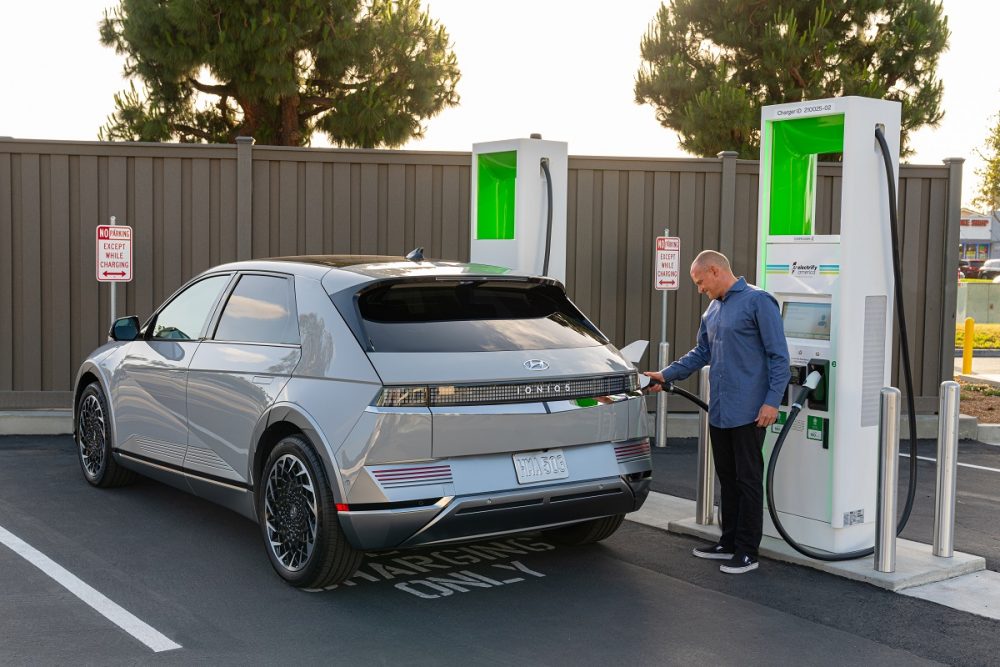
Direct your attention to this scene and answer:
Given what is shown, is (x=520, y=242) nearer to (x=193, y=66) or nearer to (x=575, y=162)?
(x=575, y=162)

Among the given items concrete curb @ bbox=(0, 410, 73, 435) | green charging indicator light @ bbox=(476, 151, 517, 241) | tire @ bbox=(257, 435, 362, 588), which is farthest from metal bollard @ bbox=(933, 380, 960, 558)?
concrete curb @ bbox=(0, 410, 73, 435)

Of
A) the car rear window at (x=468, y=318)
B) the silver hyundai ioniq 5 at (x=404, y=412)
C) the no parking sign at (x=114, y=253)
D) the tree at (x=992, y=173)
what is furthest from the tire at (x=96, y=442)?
the tree at (x=992, y=173)

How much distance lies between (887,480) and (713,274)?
145cm

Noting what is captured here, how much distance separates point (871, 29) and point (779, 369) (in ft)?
54.9

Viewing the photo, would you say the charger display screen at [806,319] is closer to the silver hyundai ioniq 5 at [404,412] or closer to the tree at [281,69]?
the silver hyundai ioniq 5 at [404,412]

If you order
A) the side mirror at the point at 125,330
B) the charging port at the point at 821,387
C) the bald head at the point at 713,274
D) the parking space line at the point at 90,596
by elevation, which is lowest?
the parking space line at the point at 90,596

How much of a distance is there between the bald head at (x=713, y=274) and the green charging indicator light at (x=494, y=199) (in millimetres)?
2928

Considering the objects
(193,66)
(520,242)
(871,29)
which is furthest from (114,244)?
(871,29)

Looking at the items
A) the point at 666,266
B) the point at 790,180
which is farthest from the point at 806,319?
the point at 666,266

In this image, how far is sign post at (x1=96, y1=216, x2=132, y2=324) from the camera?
10.5 meters

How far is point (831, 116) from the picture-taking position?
627 centimetres

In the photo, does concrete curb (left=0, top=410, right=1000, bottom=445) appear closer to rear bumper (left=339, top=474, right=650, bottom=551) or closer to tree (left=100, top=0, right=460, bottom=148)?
rear bumper (left=339, top=474, right=650, bottom=551)

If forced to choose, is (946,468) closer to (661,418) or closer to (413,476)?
(413,476)

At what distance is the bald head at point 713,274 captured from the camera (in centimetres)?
609
